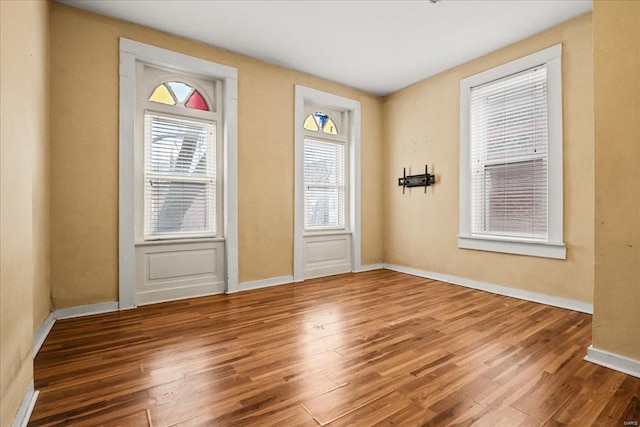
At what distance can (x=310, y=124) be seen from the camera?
5105mm

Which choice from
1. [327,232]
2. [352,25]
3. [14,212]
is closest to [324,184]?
[327,232]

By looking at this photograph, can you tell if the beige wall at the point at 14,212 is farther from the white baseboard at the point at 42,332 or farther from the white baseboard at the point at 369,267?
the white baseboard at the point at 369,267

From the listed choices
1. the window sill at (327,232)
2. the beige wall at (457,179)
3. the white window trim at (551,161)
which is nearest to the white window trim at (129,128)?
the window sill at (327,232)

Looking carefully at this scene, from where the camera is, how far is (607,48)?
Result: 213 cm

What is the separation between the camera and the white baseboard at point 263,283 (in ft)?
13.8

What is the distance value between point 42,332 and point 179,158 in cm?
220

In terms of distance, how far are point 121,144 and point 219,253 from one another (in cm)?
170

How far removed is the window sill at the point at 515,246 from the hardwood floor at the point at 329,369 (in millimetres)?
632

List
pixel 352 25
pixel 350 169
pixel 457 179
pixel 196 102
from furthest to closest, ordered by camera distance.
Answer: pixel 350 169, pixel 457 179, pixel 196 102, pixel 352 25

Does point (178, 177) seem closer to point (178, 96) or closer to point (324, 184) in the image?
point (178, 96)

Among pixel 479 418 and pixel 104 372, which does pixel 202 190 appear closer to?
pixel 104 372

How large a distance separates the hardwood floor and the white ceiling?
10.5 feet

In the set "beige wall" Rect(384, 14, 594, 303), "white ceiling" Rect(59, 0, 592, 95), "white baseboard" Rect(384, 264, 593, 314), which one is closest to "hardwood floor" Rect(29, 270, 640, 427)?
"white baseboard" Rect(384, 264, 593, 314)

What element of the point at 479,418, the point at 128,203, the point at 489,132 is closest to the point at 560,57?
the point at 489,132
